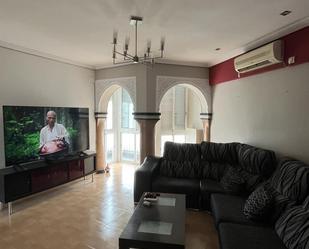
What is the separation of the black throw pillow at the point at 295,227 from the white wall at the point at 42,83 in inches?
154

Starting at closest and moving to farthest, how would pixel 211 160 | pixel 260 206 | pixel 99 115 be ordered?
pixel 260 206 → pixel 211 160 → pixel 99 115

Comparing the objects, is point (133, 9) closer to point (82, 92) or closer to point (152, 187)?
point (152, 187)

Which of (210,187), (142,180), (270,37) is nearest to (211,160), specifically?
(210,187)

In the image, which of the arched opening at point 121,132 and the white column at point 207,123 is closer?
the white column at point 207,123

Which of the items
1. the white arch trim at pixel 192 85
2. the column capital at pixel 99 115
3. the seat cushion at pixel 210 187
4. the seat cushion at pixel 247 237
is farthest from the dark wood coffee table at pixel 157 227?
the column capital at pixel 99 115

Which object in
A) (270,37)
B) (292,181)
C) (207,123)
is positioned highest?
(270,37)

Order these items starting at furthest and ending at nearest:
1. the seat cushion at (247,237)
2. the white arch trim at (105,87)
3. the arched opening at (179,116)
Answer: the arched opening at (179,116), the white arch trim at (105,87), the seat cushion at (247,237)

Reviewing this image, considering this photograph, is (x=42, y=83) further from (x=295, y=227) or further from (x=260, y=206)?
(x=295, y=227)

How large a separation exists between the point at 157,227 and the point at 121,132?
16.1 ft

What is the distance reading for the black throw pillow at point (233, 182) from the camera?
3.18m

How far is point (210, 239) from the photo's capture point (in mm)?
2773

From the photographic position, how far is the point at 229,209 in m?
2.65

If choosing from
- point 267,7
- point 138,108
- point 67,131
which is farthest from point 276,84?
point 67,131

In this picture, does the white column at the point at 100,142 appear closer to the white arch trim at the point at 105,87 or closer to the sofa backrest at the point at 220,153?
the white arch trim at the point at 105,87
